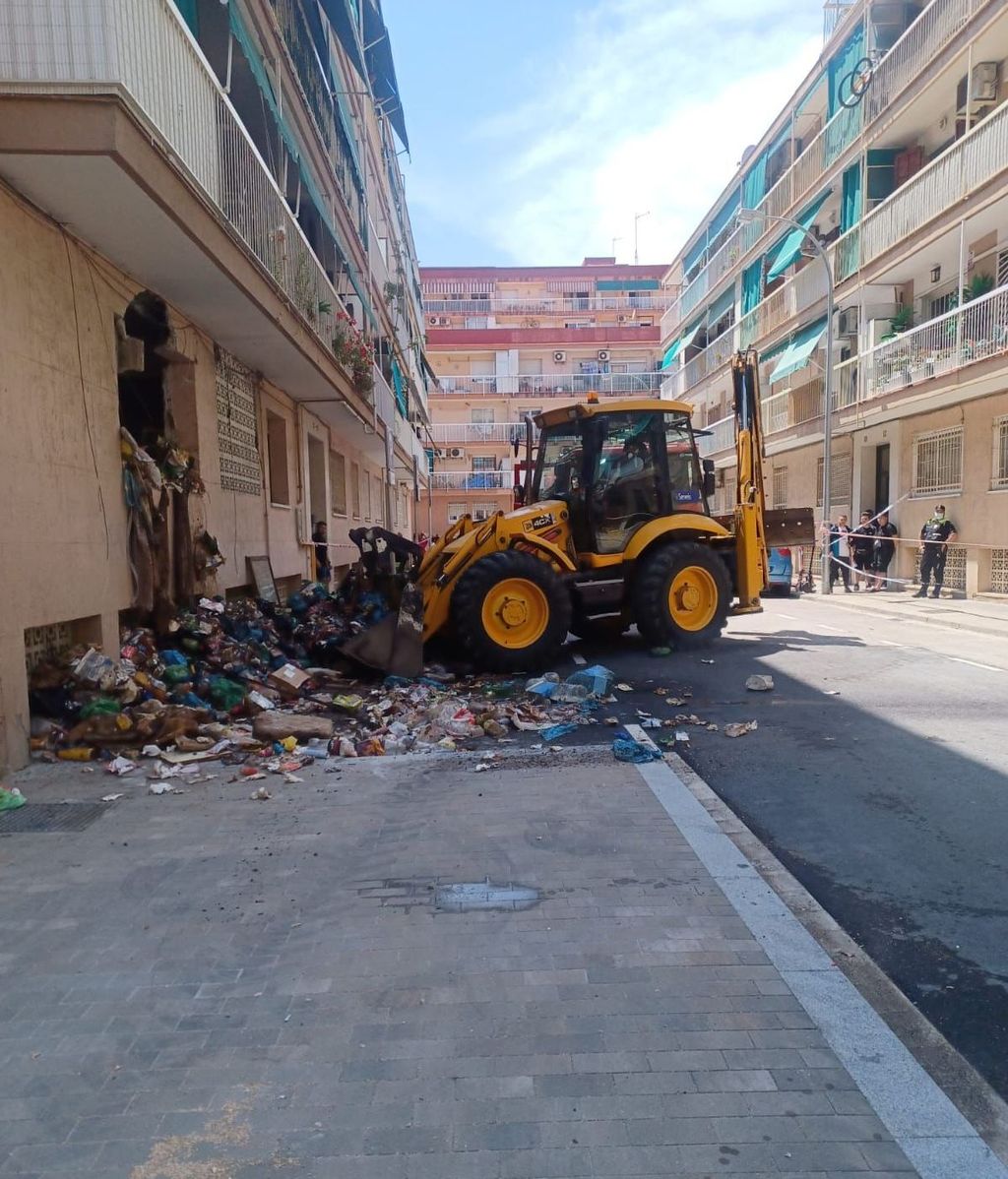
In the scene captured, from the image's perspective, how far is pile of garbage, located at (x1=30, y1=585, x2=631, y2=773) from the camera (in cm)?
562

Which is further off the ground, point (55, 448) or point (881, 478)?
point (881, 478)

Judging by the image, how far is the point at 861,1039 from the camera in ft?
8.11

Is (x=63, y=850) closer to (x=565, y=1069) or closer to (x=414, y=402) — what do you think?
(x=565, y=1069)

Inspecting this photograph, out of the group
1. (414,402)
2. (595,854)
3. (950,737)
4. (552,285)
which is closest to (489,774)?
(595,854)

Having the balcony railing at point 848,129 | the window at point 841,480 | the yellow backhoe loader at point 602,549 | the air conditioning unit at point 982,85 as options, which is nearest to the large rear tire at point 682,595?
the yellow backhoe loader at point 602,549

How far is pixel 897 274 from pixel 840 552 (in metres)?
6.55

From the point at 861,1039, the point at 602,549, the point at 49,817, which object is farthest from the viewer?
the point at 602,549

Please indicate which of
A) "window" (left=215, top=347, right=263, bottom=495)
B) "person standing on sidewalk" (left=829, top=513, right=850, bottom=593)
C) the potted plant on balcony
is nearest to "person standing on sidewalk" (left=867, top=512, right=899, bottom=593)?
"person standing on sidewalk" (left=829, top=513, right=850, bottom=593)

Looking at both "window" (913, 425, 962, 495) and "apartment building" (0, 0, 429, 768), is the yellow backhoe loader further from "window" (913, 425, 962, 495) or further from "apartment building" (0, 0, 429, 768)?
"window" (913, 425, 962, 495)

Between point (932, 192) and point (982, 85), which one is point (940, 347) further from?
point (982, 85)

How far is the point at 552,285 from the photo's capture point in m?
53.0

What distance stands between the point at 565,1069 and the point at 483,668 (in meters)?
6.07

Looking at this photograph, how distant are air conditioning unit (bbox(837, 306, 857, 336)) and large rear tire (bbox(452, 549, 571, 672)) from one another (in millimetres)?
16615

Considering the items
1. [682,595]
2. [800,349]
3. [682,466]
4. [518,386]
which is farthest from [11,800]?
[518,386]
